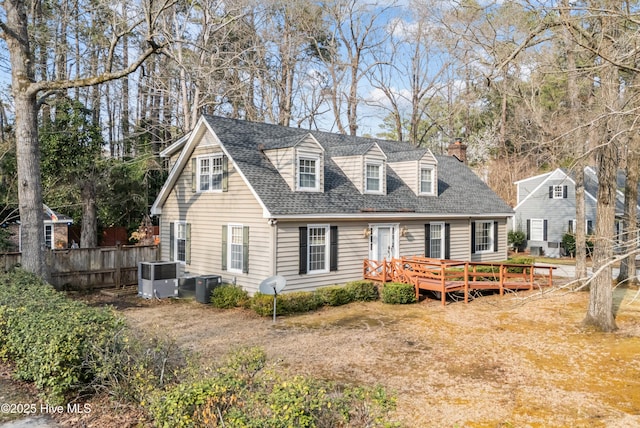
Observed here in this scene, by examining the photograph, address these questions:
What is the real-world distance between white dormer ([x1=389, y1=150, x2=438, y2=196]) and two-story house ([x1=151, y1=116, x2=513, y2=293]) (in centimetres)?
5

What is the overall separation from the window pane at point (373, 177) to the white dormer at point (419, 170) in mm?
2367

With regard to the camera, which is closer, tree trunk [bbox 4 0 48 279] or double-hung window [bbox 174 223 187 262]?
tree trunk [bbox 4 0 48 279]

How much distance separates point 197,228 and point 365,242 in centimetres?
655

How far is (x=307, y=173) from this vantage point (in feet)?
53.5

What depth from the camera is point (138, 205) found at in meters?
30.2

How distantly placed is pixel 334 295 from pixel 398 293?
7.06ft

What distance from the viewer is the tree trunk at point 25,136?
37.5 feet

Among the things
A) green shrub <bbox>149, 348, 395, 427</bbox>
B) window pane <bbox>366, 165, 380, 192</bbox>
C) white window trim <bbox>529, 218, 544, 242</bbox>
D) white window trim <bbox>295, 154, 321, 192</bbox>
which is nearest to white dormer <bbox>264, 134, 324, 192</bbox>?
white window trim <bbox>295, 154, 321, 192</bbox>

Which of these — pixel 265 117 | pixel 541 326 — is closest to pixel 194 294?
pixel 541 326

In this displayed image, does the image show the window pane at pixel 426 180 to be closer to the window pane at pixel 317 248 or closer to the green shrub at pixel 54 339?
the window pane at pixel 317 248

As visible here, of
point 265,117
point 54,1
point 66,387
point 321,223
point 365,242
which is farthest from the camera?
point 265,117

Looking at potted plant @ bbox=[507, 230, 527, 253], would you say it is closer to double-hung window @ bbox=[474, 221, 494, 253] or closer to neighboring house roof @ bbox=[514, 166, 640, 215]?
neighboring house roof @ bbox=[514, 166, 640, 215]

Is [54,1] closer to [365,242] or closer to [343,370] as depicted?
[365,242]

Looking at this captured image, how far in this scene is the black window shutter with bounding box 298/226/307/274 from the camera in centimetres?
1517
